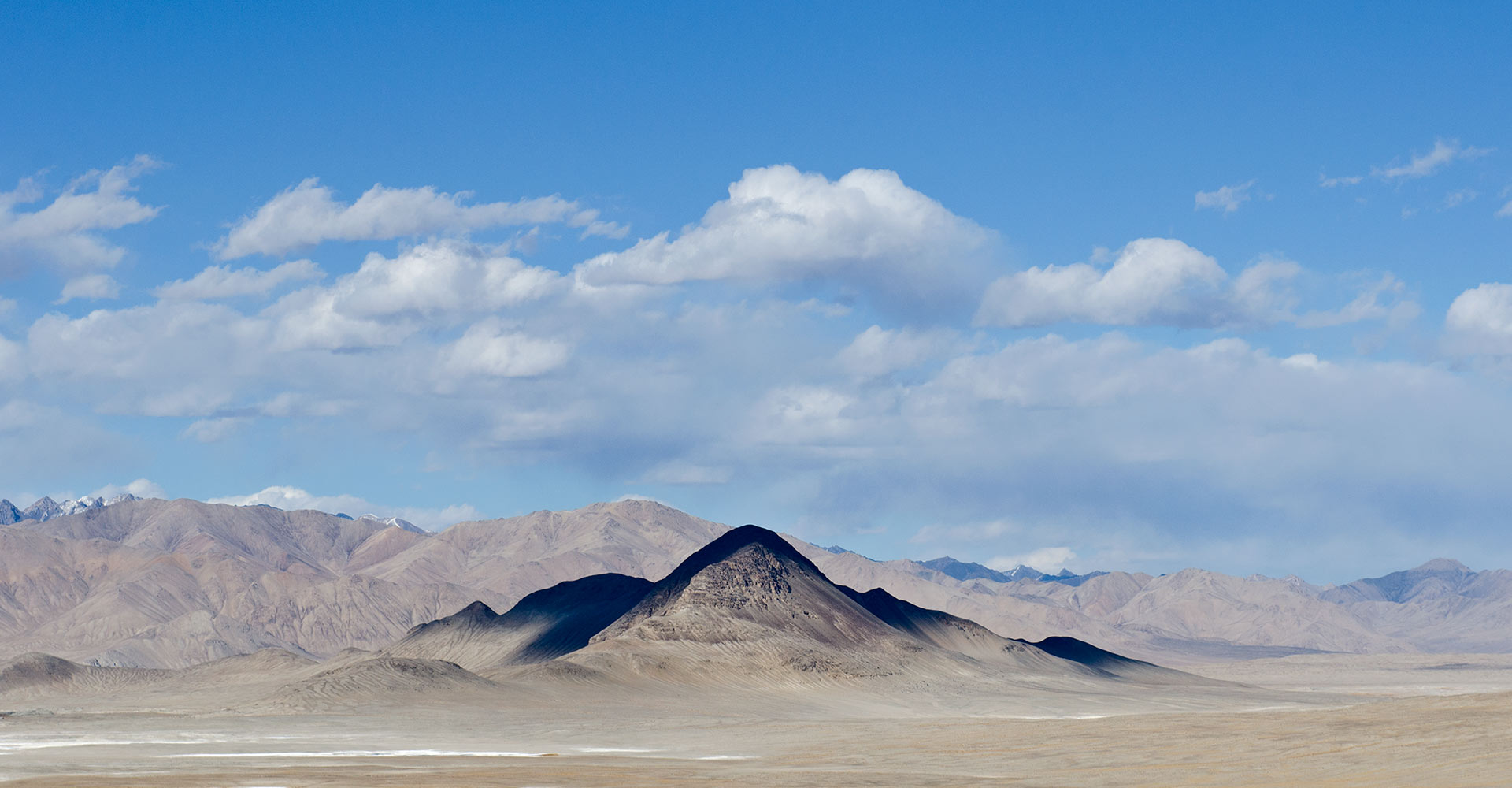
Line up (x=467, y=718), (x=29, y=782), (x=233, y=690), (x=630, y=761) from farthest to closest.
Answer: (x=233, y=690) → (x=467, y=718) → (x=630, y=761) → (x=29, y=782)

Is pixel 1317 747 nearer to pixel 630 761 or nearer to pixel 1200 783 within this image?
pixel 1200 783

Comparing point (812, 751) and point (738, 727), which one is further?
point (738, 727)

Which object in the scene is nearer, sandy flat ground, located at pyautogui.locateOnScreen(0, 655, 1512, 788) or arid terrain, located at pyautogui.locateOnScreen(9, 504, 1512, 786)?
sandy flat ground, located at pyautogui.locateOnScreen(0, 655, 1512, 788)

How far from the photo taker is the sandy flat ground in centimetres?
6278

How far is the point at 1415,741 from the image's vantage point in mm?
63750

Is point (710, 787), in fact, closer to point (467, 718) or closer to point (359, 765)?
point (359, 765)

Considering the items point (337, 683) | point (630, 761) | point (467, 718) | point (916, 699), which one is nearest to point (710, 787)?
point (630, 761)

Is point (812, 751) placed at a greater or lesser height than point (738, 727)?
lesser

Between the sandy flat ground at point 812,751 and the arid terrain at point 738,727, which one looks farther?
the arid terrain at point 738,727

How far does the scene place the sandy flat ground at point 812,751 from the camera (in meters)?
62.8

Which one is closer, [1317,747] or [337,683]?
[1317,747]

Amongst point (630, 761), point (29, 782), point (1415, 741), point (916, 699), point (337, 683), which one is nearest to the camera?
point (1415, 741)

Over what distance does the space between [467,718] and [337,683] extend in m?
22.9

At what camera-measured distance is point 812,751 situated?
86.9 m
